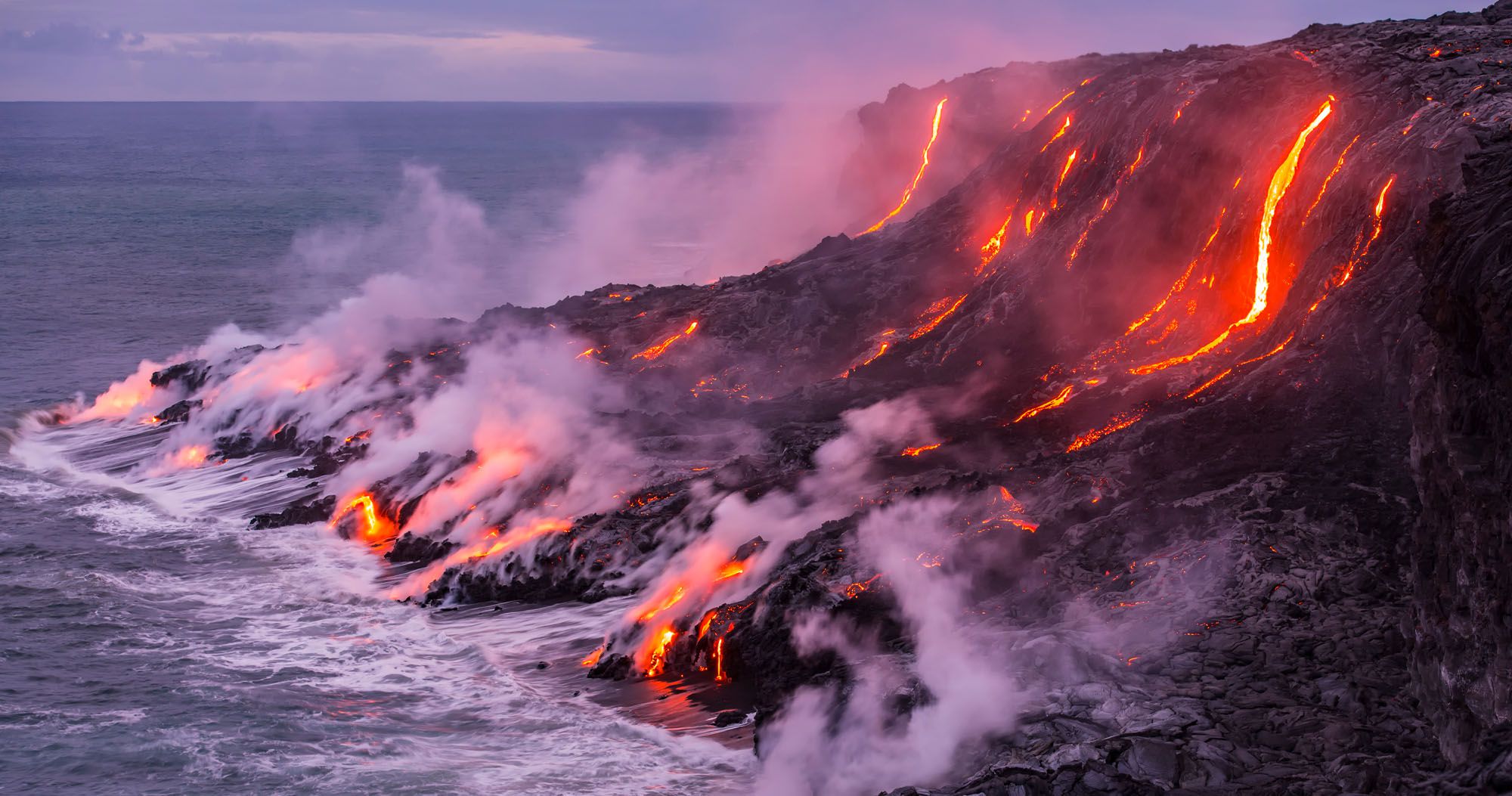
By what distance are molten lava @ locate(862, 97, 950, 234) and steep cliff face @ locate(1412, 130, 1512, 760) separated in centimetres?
2633

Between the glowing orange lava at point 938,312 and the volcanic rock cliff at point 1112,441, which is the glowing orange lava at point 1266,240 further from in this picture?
the glowing orange lava at point 938,312

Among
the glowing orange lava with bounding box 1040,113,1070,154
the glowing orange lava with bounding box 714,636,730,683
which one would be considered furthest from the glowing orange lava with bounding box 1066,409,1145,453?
the glowing orange lava with bounding box 1040,113,1070,154

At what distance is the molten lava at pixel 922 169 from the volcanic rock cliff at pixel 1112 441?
18.3ft

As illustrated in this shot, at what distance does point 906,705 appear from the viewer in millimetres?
14594

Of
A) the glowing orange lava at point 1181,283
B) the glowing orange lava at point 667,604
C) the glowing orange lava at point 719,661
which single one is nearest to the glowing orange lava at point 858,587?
the glowing orange lava at point 719,661

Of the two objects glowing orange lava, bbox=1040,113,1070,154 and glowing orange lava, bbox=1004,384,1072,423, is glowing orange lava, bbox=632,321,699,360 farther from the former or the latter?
glowing orange lava, bbox=1004,384,1072,423

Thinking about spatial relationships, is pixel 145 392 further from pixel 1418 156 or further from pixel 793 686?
pixel 1418 156

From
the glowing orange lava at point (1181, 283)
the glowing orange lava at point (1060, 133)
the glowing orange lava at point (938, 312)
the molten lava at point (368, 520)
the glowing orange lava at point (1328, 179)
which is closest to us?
the glowing orange lava at point (1328, 179)

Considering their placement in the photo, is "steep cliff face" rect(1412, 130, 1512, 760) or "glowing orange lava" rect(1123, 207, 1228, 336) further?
"glowing orange lava" rect(1123, 207, 1228, 336)

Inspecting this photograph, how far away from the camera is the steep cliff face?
11.1 m

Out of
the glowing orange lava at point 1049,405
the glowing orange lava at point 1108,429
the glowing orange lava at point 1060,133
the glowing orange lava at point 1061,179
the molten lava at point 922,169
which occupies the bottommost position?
the glowing orange lava at point 1108,429

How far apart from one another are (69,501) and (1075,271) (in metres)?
23.5

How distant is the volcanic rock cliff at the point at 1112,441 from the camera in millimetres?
12289

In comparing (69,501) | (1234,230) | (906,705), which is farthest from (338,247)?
(906,705)
